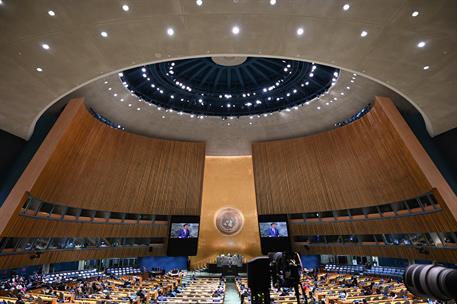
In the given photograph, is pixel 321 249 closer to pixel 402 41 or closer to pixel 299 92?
pixel 299 92

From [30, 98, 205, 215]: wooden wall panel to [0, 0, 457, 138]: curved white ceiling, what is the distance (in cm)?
550

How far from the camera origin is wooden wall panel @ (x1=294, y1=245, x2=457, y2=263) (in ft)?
52.9

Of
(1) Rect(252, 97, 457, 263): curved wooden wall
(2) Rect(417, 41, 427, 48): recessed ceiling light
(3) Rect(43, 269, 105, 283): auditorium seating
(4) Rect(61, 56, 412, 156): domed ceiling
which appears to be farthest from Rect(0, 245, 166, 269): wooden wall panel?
(2) Rect(417, 41, 427, 48): recessed ceiling light

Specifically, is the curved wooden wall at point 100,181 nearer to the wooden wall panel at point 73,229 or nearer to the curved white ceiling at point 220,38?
the wooden wall panel at point 73,229

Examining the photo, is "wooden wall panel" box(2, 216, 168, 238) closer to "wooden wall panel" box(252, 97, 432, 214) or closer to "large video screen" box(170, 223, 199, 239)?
"large video screen" box(170, 223, 199, 239)

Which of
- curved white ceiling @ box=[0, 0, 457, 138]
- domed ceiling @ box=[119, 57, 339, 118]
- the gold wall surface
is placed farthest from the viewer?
the gold wall surface

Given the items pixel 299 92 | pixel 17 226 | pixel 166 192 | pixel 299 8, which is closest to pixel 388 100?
pixel 299 92

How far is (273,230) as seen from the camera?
84.6 ft

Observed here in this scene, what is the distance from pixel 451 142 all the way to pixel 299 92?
436 inches

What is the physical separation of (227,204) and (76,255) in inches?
670

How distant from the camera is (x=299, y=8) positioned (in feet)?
31.0

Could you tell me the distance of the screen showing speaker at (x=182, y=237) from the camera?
83.6 ft

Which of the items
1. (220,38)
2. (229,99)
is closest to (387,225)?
(229,99)

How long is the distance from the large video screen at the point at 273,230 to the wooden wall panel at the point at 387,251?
2535 mm
